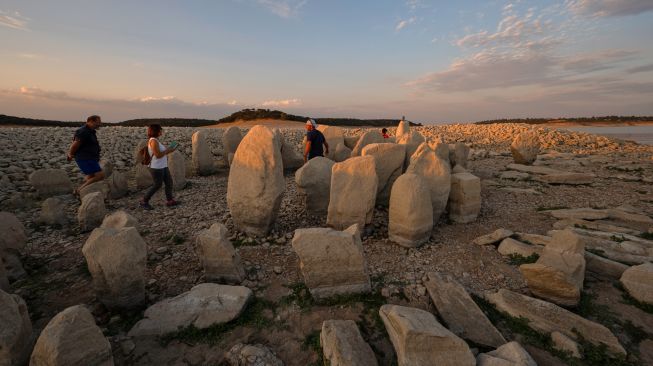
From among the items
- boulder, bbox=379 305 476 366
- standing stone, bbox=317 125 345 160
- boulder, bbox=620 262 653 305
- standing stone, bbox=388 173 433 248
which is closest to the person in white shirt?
standing stone, bbox=388 173 433 248

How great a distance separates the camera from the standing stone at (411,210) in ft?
16.1

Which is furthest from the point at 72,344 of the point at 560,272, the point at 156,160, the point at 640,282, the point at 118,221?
the point at 640,282

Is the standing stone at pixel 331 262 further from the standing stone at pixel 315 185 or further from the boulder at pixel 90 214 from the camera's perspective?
the boulder at pixel 90 214

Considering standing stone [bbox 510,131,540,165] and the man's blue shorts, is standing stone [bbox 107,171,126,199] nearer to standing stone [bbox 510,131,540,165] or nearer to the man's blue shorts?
the man's blue shorts

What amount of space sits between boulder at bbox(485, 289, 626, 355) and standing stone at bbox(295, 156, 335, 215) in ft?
11.0

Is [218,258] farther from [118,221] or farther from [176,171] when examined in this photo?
[176,171]

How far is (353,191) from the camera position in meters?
5.22

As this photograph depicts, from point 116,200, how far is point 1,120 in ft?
79.9

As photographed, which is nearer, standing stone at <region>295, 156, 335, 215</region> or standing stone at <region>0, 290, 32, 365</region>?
standing stone at <region>0, 290, 32, 365</region>

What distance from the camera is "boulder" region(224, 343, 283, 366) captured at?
283 cm

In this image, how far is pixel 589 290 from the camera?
13.2 feet

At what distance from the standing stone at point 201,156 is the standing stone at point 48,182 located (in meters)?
3.28

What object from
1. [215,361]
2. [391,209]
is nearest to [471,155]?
[391,209]

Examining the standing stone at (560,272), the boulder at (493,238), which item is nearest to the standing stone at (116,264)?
the standing stone at (560,272)
